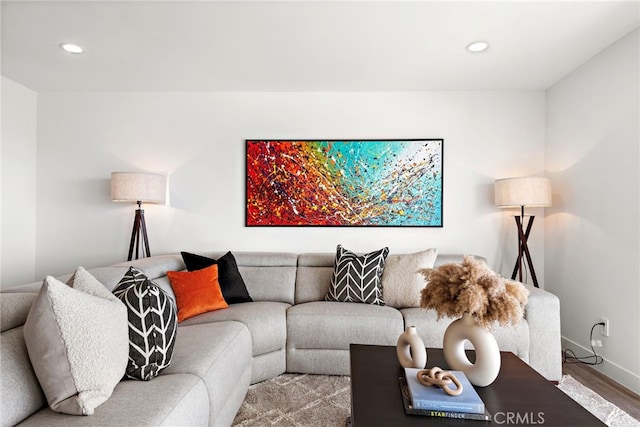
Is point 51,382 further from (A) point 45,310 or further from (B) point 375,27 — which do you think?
(B) point 375,27

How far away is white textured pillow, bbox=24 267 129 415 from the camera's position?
3.56ft

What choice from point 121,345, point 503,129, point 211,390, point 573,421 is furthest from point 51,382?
point 503,129

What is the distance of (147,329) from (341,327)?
138 cm

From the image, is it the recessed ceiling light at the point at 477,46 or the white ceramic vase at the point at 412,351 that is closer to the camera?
the white ceramic vase at the point at 412,351

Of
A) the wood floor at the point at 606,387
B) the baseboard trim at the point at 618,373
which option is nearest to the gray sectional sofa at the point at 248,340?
the wood floor at the point at 606,387

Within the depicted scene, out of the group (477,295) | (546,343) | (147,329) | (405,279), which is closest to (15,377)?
(147,329)

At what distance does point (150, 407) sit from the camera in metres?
1.13

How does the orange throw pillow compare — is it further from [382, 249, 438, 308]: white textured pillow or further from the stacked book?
the stacked book

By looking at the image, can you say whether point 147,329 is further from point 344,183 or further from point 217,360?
point 344,183

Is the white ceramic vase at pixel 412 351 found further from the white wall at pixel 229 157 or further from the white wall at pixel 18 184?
the white wall at pixel 18 184

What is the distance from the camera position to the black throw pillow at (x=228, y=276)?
2758mm

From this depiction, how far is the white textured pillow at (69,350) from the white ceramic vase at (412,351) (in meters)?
1.13

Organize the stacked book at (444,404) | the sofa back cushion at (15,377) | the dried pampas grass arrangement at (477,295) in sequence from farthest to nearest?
the dried pampas grass arrangement at (477,295) < the stacked book at (444,404) < the sofa back cushion at (15,377)

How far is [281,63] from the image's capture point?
2.83m
